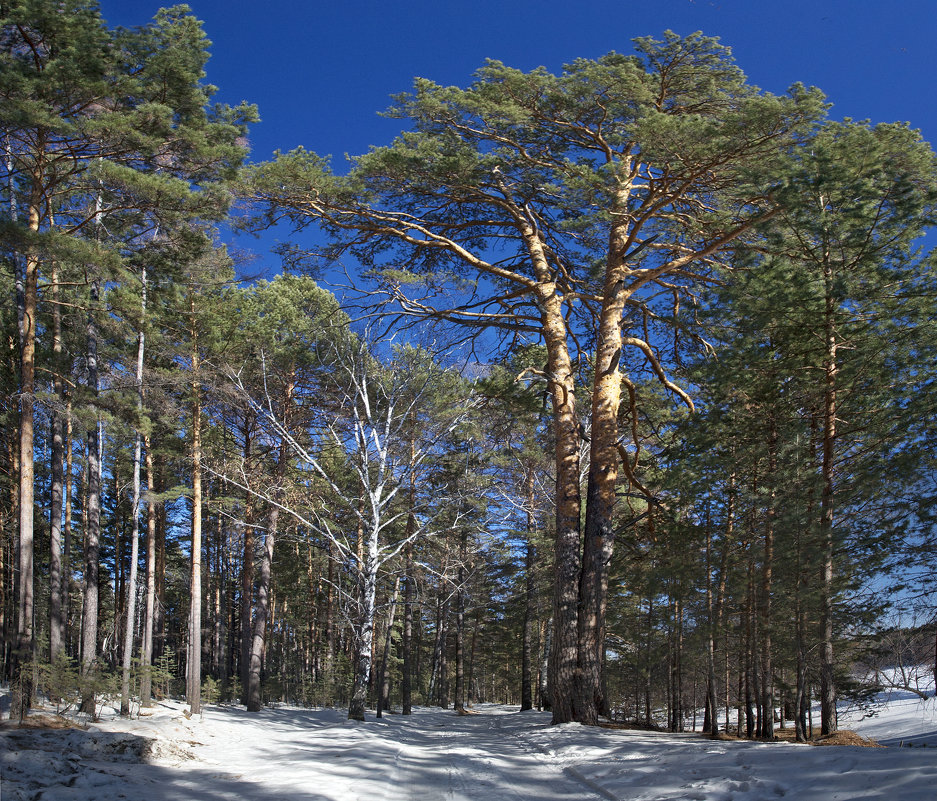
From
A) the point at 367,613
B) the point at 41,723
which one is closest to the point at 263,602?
the point at 367,613

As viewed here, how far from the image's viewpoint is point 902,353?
802 cm

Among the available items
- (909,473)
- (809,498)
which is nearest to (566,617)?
(809,498)

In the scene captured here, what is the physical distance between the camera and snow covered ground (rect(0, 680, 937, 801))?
13.6ft

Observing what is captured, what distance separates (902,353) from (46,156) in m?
13.0

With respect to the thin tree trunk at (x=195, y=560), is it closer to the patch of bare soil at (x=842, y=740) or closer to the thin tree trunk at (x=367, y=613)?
the thin tree trunk at (x=367, y=613)

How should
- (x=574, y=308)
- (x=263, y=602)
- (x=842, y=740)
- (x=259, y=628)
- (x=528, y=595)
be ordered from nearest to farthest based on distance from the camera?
(x=842, y=740)
(x=574, y=308)
(x=259, y=628)
(x=263, y=602)
(x=528, y=595)

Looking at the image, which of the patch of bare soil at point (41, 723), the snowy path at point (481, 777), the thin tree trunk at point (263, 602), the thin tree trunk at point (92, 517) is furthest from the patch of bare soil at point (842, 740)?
the thin tree trunk at point (263, 602)

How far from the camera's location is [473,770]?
6223 mm

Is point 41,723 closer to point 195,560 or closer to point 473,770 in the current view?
point 473,770

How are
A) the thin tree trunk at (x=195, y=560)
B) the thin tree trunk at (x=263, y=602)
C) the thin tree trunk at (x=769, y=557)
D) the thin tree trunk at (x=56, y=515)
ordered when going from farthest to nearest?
the thin tree trunk at (x=263, y=602)
the thin tree trunk at (x=195, y=560)
the thin tree trunk at (x=56, y=515)
the thin tree trunk at (x=769, y=557)

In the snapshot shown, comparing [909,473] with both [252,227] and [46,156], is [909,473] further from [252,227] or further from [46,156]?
[46,156]

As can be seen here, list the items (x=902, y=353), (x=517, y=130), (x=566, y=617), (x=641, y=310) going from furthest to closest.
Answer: (x=641, y=310) < (x=517, y=130) < (x=566, y=617) < (x=902, y=353)

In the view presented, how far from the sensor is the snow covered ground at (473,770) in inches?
163

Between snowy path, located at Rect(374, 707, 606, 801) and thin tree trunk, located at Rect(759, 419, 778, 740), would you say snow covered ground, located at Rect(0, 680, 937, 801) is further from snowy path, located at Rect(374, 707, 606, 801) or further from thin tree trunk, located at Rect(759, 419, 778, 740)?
thin tree trunk, located at Rect(759, 419, 778, 740)
